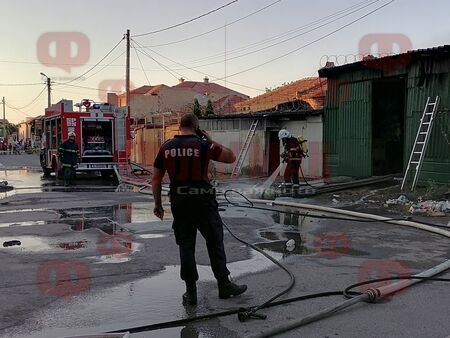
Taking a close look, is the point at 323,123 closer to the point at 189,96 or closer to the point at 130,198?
the point at 130,198

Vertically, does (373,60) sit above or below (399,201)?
above

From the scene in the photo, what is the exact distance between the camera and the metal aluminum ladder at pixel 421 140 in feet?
43.4

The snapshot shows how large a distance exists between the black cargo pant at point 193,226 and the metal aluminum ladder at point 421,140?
30.9 feet

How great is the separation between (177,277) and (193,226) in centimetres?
117

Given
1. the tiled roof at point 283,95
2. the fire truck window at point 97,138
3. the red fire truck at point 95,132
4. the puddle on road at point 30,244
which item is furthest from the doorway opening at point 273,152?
the puddle on road at point 30,244

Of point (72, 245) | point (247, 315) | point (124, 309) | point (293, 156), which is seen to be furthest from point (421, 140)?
point (124, 309)

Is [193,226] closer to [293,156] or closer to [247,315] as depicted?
[247,315]

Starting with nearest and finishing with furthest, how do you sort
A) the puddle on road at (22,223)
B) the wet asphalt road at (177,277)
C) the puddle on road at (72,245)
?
1. the wet asphalt road at (177,277)
2. the puddle on road at (72,245)
3. the puddle on road at (22,223)

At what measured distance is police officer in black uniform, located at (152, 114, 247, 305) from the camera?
4.85 m

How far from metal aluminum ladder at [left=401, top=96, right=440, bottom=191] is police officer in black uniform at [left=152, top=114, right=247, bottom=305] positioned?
942cm

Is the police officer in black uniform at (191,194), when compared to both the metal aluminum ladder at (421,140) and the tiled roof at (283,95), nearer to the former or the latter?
the metal aluminum ladder at (421,140)

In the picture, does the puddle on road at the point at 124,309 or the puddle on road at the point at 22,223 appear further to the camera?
the puddle on road at the point at 22,223

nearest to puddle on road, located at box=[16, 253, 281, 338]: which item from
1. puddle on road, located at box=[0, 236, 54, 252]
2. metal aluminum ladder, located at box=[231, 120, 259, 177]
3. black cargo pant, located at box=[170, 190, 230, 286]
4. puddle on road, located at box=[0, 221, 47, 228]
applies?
black cargo pant, located at box=[170, 190, 230, 286]

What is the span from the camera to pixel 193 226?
16.2 ft
